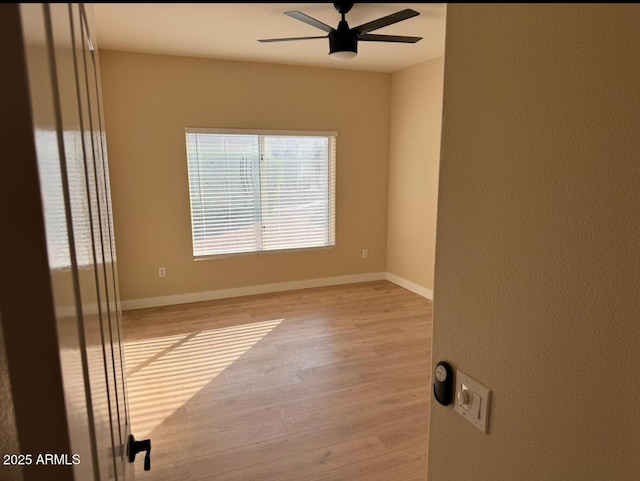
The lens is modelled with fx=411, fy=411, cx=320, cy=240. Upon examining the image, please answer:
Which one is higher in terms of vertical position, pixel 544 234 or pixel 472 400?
pixel 544 234

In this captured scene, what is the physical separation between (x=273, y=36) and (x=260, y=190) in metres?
1.67

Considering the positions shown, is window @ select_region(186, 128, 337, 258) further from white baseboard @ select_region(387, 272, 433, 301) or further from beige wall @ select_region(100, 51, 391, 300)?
white baseboard @ select_region(387, 272, 433, 301)

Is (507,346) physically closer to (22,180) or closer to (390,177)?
(22,180)

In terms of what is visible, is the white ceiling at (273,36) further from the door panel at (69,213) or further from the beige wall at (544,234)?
the door panel at (69,213)

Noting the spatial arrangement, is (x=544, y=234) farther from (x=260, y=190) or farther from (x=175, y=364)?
(x=260, y=190)

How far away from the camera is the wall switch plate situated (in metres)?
0.90

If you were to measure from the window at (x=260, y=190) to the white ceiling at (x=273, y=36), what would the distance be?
0.79m

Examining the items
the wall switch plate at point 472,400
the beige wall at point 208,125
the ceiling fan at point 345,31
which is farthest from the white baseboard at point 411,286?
the wall switch plate at point 472,400

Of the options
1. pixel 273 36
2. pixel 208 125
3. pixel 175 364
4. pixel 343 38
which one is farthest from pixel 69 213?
pixel 208 125

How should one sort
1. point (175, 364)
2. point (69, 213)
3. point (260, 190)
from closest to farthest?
point (69, 213) → point (175, 364) → point (260, 190)

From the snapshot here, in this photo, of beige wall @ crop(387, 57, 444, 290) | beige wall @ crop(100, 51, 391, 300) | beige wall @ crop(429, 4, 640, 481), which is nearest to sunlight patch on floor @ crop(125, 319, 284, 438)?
beige wall @ crop(100, 51, 391, 300)

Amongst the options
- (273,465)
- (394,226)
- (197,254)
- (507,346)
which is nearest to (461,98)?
(507,346)

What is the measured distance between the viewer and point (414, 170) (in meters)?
4.82

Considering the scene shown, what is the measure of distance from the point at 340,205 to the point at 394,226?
77 cm
